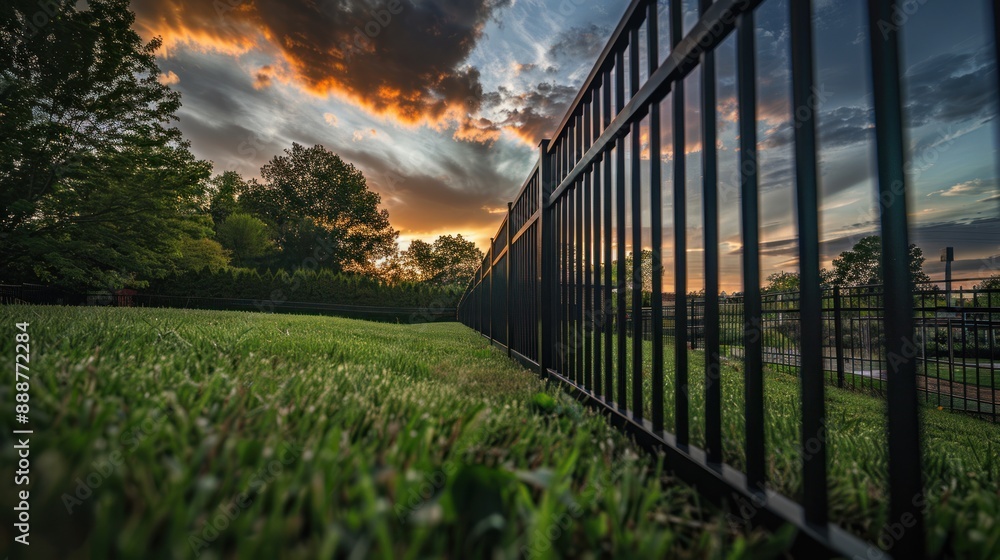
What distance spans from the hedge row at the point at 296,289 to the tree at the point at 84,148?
8777 millimetres

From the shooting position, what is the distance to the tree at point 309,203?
3622 centimetres

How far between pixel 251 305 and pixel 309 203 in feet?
56.5

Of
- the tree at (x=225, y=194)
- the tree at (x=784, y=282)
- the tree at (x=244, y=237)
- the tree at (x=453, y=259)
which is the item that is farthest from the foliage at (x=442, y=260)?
the tree at (x=784, y=282)

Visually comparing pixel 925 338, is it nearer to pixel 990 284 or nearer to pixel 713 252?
pixel 990 284

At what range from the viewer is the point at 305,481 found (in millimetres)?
747

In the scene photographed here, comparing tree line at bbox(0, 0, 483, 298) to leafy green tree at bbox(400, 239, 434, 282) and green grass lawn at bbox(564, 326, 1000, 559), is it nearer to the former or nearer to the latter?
green grass lawn at bbox(564, 326, 1000, 559)

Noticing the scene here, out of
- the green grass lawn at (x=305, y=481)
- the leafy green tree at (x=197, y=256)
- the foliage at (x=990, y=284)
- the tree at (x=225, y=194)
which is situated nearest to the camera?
the green grass lawn at (x=305, y=481)

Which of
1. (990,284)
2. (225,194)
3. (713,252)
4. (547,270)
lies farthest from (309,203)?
(713,252)

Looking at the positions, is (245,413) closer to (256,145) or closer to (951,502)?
(951,502)

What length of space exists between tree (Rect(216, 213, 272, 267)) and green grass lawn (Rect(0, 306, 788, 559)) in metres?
40.0

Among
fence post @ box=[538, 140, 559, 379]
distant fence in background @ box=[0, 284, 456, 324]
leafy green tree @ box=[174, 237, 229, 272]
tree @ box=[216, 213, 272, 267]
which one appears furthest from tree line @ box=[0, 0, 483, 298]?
tree @ box=[216, 213, 272, 267]

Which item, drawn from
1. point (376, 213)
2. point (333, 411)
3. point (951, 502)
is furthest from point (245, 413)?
point (376, 213)

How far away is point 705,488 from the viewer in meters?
1.21

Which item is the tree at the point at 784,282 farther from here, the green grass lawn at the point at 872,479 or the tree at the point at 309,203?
the tree at the point at 309,203
